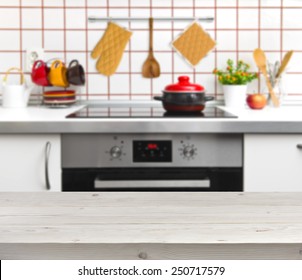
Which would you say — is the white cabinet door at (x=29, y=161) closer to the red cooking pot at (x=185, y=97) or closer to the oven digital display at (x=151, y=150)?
the oven digital display at (x=151, y=150)

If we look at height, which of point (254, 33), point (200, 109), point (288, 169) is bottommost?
point (288, 169)

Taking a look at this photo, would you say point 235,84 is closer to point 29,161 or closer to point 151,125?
point 151,125

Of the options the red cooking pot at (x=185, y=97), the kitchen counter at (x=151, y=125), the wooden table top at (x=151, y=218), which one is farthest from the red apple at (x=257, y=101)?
the wooden table top at (x=151, y=218)

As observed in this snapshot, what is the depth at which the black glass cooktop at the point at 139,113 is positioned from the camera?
2.44 metres

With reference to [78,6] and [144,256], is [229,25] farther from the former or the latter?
[144,256]

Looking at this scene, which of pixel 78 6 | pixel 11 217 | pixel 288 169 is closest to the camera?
pixel 11 217

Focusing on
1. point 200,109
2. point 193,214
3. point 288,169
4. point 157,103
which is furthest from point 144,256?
point 157,103

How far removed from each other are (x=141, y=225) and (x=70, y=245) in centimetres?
14

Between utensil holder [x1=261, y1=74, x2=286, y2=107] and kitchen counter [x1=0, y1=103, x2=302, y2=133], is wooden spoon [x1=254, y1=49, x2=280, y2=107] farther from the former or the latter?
kitchen counter [x1=0, y1=103, x2=302, y2=133]

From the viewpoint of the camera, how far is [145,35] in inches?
120

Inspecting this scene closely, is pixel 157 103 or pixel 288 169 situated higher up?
pixel 157 103

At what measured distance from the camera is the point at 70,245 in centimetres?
93

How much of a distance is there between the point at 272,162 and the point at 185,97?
46 cm

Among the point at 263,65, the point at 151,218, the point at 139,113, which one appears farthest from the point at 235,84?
the point at 151,218
